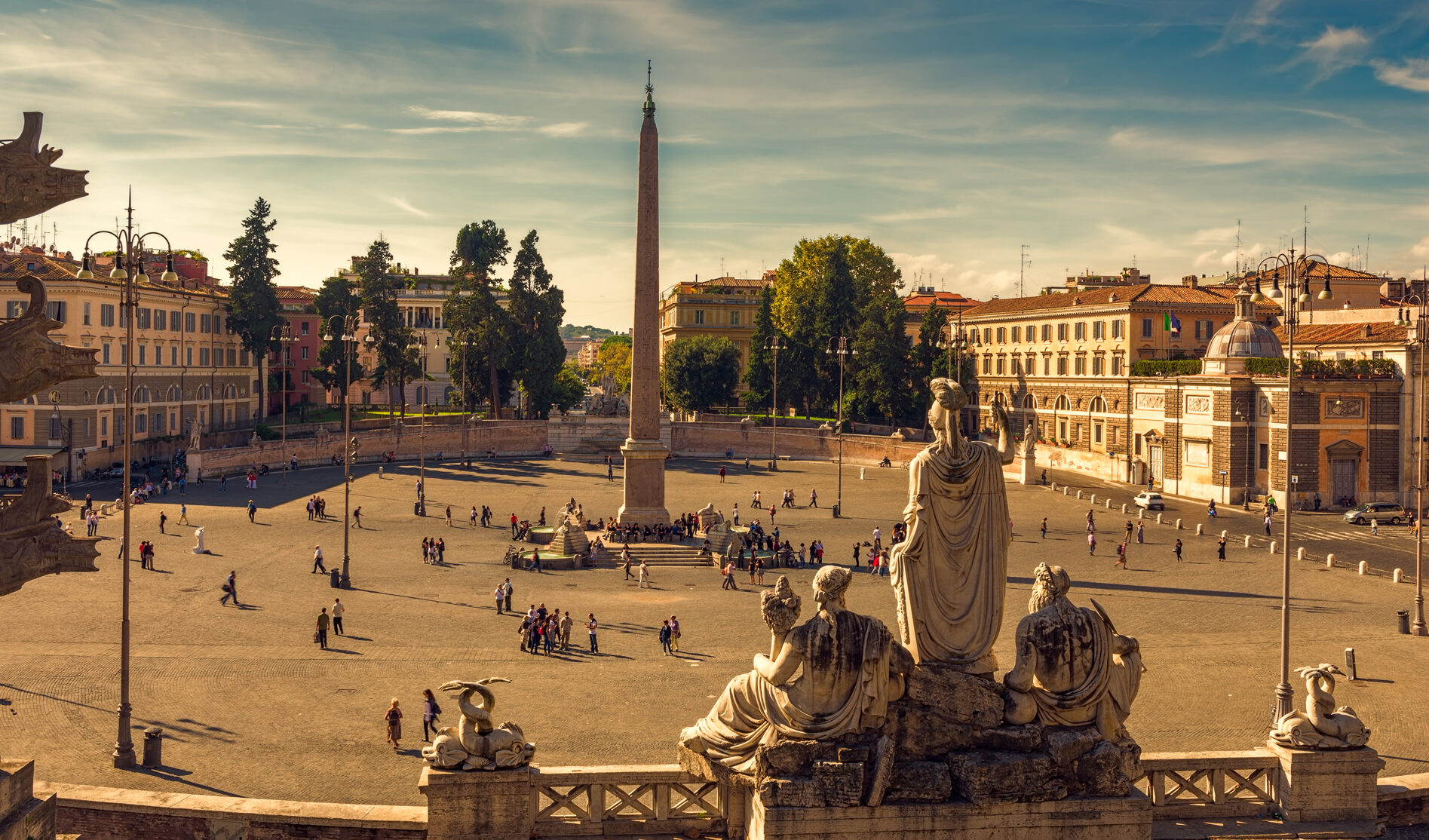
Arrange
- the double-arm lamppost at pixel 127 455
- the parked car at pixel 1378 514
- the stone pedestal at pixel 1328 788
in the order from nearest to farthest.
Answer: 1. the stone pedestal at pixel 1328 788
2. the double-arm lamppost at pixel 127 455
3. the parked car at pixel 1378 514

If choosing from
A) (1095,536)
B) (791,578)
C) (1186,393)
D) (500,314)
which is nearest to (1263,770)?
(791,578)

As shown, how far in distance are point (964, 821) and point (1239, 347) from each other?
46.9m

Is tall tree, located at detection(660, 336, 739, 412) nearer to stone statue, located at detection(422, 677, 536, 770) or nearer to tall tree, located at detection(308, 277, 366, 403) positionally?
tall tree, located at detection(308, 277, 366, 403)

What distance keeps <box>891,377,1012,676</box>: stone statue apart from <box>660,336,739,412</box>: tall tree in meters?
68.8

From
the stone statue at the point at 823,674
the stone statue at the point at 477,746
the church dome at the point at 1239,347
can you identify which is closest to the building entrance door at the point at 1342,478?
the church dome at the point at 1239,347

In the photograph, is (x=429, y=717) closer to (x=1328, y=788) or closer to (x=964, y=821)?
(x=964, y=821)

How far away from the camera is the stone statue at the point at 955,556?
8.39 meters

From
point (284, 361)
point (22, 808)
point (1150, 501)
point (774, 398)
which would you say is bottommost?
point (1150, 501)

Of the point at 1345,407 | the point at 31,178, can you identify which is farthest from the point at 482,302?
the point at 31,178

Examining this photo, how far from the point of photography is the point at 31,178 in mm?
9102

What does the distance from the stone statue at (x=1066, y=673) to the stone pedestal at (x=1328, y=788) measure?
1.80m

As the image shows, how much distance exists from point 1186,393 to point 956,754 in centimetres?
4756

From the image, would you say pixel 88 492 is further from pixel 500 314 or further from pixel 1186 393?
pixel 1186 393

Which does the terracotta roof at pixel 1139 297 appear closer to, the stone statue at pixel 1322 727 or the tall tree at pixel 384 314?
the tall tree at pixel 384 314
